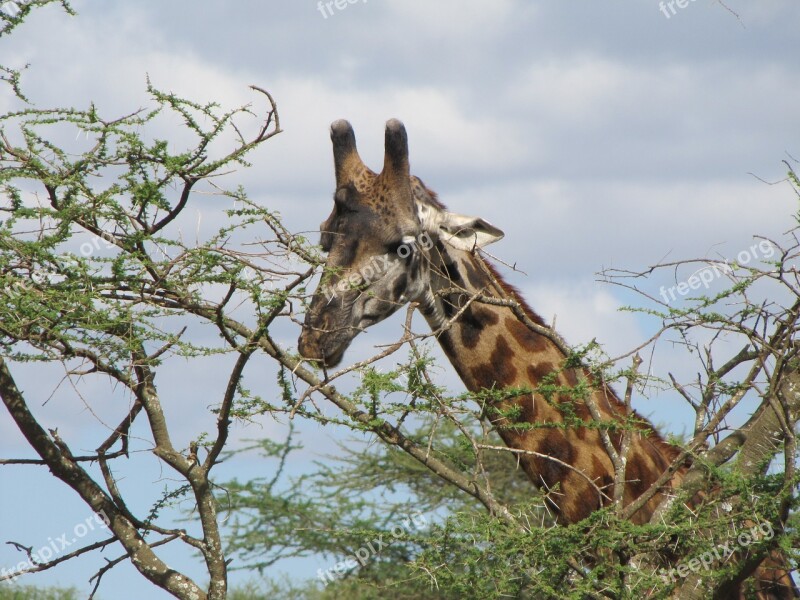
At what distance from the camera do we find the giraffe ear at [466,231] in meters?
8.03

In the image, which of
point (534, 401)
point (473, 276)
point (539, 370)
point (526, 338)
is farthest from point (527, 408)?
point (473, 276)

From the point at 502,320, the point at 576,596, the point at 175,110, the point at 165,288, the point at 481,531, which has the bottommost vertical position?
the point at 576,596

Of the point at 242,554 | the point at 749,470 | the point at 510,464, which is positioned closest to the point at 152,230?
the point at 749,470

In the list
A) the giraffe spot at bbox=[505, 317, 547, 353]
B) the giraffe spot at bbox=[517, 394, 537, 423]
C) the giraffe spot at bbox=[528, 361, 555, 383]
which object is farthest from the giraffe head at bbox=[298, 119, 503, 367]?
the giraffe spot at bbox=[517, 394, 537, 423]

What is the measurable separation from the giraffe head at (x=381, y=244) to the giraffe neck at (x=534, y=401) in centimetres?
17

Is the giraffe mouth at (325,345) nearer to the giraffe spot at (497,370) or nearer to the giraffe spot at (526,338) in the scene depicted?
the giraffe spot at (497,370)

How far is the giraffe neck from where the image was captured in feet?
23.6

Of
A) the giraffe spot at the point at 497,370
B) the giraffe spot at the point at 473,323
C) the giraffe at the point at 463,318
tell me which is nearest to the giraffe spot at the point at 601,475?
the giraffe at the point at 463,318

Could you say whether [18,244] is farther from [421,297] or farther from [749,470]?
[749,470]

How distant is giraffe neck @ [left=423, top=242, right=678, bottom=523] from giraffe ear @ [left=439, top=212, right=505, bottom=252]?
0.08 metres

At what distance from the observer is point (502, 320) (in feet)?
25.9

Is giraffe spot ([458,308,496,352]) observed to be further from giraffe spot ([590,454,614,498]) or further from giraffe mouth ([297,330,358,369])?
giraffe spot ([590,454,614,498])

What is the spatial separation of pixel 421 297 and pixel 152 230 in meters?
2.09

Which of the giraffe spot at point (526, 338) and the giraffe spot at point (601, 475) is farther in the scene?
the giraffe spot at point (526, 338)
